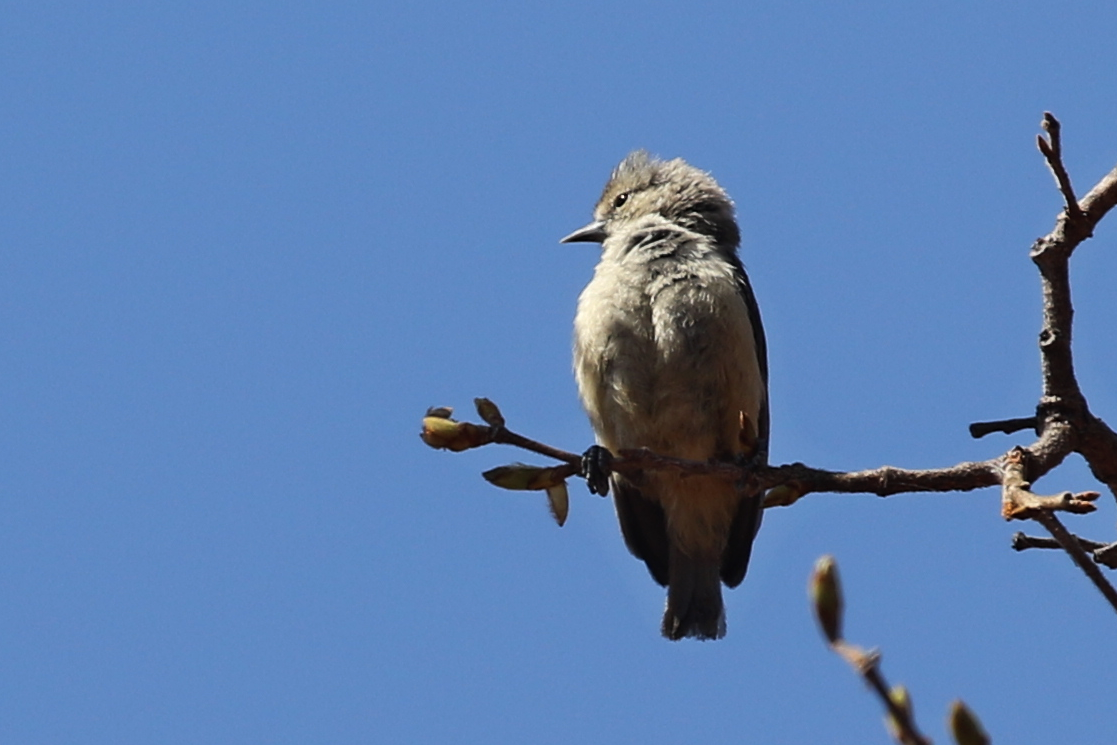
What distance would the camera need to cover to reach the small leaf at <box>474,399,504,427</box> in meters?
3.55

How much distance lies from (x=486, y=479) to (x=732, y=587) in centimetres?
390

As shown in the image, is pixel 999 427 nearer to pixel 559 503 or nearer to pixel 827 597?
pixel 559 503

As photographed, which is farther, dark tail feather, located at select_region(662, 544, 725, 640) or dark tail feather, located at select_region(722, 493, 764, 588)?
dark tail feather, located at select_region(722, 493, 764, 588)

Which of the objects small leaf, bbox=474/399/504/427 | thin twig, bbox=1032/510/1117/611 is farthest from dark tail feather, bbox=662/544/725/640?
thin twig, bbox=1032/510/1117/611

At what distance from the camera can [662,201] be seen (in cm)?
771

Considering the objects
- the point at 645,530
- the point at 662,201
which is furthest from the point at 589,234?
the point at 645,530

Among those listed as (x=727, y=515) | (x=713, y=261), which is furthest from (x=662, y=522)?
(x=713, y=261)

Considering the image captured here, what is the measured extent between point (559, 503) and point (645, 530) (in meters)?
3.36

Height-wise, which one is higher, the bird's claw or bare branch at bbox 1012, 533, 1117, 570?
the bird's claw

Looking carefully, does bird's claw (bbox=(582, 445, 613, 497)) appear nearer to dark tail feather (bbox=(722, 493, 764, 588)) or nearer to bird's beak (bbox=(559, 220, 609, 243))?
dark tail feather (bbox=(722, 493, 764, 588))

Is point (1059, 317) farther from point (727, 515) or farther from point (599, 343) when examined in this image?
point (727, 515)

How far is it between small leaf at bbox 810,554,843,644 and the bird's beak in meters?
6.37

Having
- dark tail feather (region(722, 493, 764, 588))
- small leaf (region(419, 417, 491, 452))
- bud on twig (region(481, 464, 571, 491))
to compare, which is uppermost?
dark tail feather (region(722, 493, 764, 588))

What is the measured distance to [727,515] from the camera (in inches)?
282
